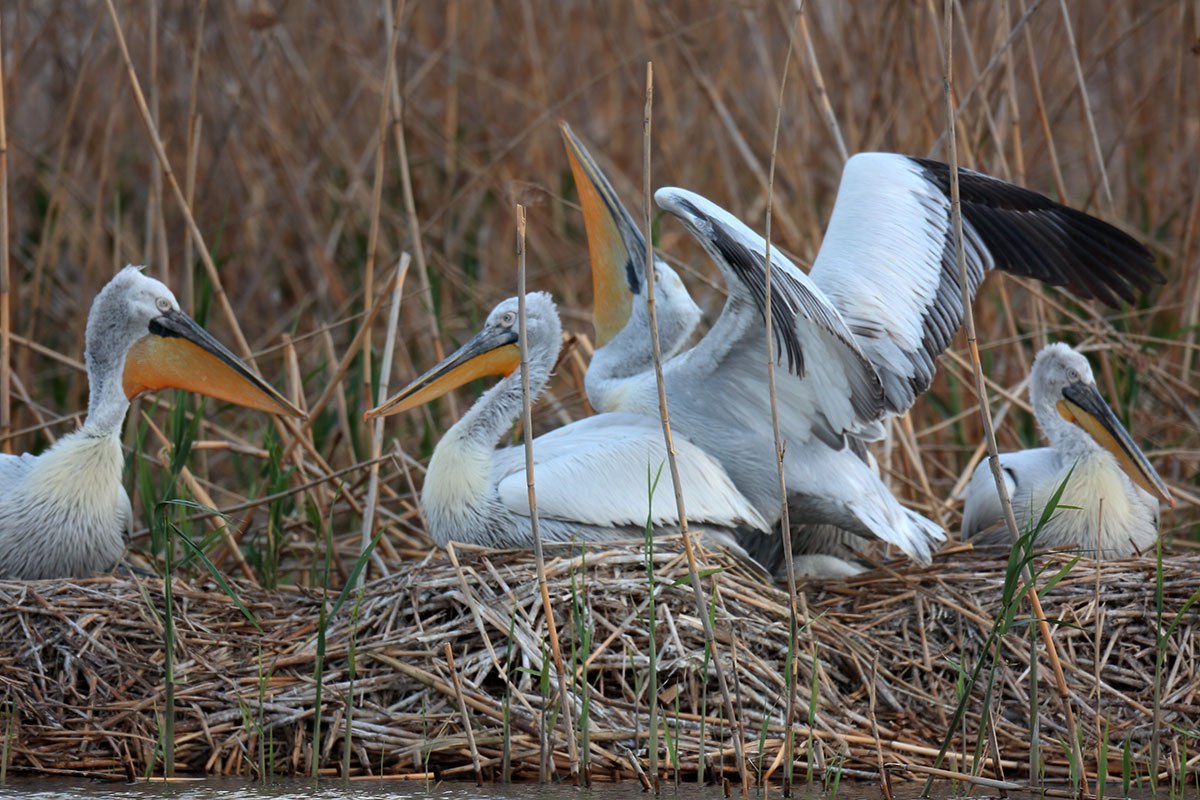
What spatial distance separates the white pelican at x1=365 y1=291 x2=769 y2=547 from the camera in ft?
11.6

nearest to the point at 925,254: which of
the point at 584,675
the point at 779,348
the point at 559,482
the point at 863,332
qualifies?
the point at 863,332

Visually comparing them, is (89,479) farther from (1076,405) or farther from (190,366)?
(1076,405)

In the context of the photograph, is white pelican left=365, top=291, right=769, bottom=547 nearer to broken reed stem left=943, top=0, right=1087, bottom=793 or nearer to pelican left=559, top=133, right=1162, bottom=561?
pelican left=559, top=133, right=1162, bottom=561

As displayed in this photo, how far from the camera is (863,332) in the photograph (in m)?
3.54

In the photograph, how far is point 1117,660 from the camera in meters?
3.31

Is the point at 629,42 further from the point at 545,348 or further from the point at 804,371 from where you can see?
the point at 804,371

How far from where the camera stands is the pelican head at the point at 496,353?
12.5 ft

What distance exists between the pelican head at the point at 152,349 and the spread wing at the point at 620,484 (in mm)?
658

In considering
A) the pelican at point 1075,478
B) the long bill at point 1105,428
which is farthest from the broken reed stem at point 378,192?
the long bill at point 1105,428

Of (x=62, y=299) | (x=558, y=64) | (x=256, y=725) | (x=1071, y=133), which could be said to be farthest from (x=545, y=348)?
(x=1071, y=133)

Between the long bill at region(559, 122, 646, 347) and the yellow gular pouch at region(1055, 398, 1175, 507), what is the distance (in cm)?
123

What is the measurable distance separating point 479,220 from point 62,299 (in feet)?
6.23

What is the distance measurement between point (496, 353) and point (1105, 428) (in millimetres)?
1614

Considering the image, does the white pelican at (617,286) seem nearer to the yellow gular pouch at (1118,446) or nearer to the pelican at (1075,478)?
the pelican at (1075,478)
